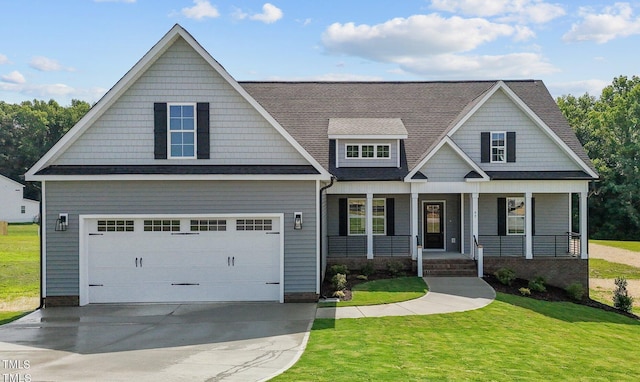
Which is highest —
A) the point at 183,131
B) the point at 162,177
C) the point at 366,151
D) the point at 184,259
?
the point at 183,131

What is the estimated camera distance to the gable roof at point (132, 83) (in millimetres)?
15672

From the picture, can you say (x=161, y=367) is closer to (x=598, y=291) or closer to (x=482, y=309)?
(x=482, y=309)

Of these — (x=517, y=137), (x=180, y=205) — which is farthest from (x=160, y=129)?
(x=517, y=137)

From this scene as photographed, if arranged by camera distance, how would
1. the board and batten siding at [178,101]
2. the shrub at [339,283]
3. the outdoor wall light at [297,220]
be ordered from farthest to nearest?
the shrub at [339,283]
the outdoor wall light at [297,220]
the board and batten siding at [178,101]

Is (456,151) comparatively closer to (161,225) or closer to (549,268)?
(549,268)

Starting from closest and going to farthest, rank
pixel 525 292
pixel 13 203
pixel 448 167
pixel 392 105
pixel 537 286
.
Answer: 1. pixel 525 292
2. pixel 537 286
3. pixel 448 167
4. pixel 392 105
5. pixel 13 203

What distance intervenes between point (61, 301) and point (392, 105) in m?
15.8

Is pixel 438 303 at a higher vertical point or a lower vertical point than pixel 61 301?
lower

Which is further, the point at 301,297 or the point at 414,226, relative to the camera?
the point at 414,226

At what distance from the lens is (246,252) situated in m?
→ 16.3

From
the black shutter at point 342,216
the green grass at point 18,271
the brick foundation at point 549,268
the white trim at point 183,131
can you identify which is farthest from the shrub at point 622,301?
the green grass at point 18,271

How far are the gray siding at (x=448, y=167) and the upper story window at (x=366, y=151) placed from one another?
2.11m

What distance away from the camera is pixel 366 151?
22516 millimetres

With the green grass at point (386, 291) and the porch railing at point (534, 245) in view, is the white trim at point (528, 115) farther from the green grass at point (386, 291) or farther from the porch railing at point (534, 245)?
the green grass at point (386, 291)
